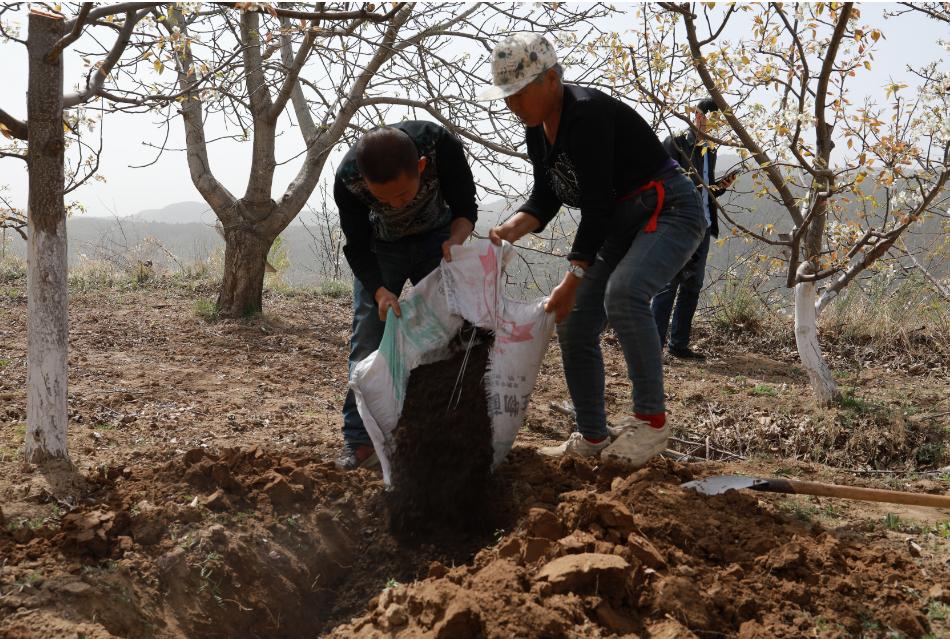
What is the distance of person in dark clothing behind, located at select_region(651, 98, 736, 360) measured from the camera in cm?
466

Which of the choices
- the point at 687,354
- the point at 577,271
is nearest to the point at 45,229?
the point at 577,271

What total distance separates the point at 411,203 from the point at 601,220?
2.51 ft

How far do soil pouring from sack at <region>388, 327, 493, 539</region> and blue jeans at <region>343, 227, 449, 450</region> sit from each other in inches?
13.1

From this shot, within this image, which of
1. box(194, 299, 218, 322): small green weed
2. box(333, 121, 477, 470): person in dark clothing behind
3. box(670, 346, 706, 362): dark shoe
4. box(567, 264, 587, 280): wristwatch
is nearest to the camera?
box(567, 264, 587, 280): wristwatch

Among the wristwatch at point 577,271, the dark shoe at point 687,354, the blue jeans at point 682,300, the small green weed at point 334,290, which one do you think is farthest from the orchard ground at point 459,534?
the small green weed at point 334,290

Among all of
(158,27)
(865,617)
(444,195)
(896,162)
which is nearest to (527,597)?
(865,617)

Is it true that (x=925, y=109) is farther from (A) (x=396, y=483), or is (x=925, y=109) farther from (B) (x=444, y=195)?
(A) (x=396, y=483)

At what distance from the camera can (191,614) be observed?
7.73ft

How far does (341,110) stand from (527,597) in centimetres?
537

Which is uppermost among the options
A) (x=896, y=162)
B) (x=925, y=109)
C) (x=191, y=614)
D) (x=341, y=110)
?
(x=341, y=110)

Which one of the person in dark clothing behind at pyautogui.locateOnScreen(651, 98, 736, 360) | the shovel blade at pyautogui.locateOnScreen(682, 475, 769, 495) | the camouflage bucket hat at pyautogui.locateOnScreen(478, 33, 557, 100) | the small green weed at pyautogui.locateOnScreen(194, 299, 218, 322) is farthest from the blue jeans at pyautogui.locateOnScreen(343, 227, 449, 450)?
the small green weed at pyautogui.locateOnScreen(194, 299, 218, 322)

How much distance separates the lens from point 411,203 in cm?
287

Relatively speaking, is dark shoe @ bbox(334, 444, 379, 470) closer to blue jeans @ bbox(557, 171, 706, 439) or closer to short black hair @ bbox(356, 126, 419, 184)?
blue jeans @ bbox(557, 171, 706, 439)

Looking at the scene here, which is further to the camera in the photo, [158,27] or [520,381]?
[158,27]
